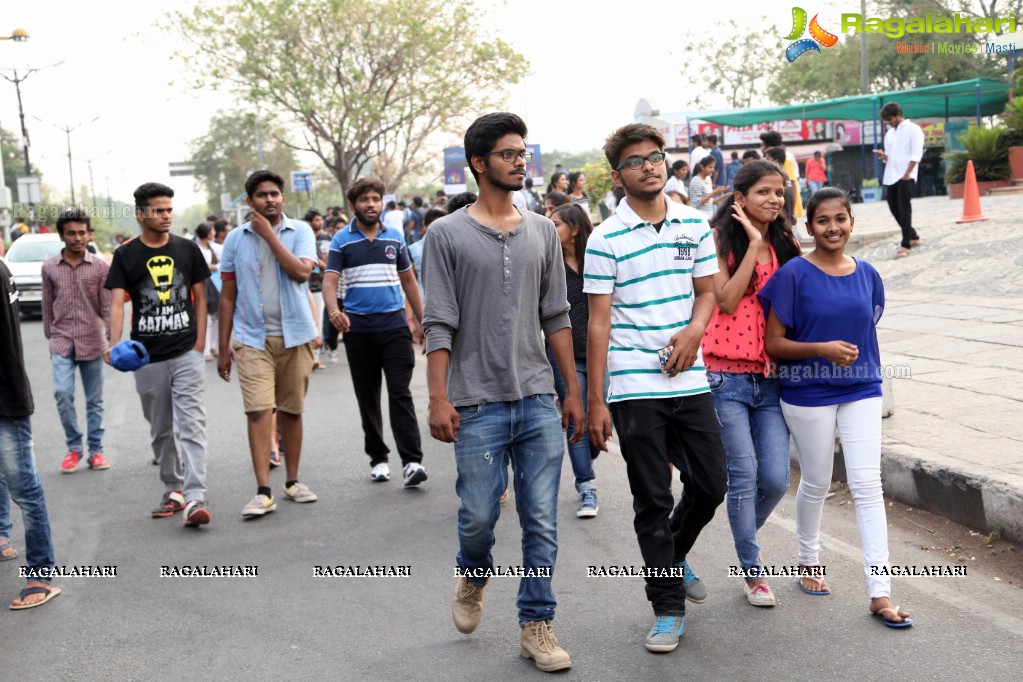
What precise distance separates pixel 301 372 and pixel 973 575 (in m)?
3.94

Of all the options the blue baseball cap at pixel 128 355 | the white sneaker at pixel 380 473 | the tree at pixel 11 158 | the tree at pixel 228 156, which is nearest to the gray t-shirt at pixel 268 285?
the blue baseball cap at pixel 128 355

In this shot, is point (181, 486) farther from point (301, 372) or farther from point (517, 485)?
point (517, 485)

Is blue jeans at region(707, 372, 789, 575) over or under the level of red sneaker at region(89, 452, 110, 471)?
over

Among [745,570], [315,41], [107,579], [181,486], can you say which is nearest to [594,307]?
[745,570]

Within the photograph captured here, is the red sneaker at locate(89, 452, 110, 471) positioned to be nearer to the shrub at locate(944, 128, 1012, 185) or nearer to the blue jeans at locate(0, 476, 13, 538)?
the blue jeans at locate(0, 476, 13, 538)

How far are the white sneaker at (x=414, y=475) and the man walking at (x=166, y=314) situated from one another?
1.28 m

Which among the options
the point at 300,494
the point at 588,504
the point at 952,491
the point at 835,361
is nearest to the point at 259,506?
the point at 300,494

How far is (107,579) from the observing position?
5.40 m

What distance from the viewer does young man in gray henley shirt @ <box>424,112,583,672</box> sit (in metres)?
3.91

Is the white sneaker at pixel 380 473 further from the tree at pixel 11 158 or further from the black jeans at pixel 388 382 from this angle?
the tree at pixel 11 158

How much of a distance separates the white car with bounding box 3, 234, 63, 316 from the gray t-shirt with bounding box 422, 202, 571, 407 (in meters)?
20.0

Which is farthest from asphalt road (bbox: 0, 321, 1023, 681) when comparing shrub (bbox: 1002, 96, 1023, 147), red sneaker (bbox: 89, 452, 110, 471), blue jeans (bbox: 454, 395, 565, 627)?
shrub (bbox: 1002, 96, 1023, 147)

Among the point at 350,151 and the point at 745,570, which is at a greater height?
the point at 350,151

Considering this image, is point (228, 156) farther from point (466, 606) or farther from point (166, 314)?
point (466, 606)
